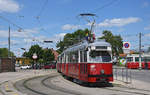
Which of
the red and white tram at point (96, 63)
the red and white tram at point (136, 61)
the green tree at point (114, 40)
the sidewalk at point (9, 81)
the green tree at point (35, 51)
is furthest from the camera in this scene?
the green tree at point (114, 40)

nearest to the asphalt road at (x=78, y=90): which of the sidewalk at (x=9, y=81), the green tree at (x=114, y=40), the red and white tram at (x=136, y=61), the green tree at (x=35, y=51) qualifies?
the sidewalk at (x=9, y=81)

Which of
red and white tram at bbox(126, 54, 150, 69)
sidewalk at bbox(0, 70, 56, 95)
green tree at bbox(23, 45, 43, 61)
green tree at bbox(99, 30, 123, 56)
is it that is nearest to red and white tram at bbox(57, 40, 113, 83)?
sidewalk at bbox(0, 70, 56, 95)

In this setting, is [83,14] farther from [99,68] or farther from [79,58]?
[99,68]

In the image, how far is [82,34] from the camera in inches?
3322

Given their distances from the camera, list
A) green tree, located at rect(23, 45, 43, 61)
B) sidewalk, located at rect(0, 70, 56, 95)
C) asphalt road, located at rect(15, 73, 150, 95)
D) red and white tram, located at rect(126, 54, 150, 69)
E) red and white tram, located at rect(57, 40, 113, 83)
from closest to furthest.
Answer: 1. asphalt road, located at rect(15, 73, 150, 95)
2. sidewalk, located at rect(0, 70, 56, 95)
3. red and white tram, located at rect(57, 40, 113, 83)
4. red and white tram, located at rect(126, 54, 150, 69)
5. green tree, located at rect(23, 45, 43, 61)

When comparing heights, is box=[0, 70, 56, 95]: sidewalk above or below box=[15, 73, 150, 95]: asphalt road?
below

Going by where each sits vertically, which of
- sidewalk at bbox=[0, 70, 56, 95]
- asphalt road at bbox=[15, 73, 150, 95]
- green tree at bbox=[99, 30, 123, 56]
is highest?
green tree at bbox=[99, 30, 123, 56]

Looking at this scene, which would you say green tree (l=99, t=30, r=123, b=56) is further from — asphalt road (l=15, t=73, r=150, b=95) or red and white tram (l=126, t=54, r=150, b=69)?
asphalt road (l=15, t=73, r=150, b=95)

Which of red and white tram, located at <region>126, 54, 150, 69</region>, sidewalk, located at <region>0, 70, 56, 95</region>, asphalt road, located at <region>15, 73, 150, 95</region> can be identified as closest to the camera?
asphalt road, located at <region>15, 73, 150, 95</region>

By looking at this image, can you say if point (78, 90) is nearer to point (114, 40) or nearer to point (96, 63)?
point (96, 63)

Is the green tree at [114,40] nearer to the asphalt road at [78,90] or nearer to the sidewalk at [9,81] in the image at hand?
the sidewalk at [9,81]

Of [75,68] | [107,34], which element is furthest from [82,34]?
[75,68]

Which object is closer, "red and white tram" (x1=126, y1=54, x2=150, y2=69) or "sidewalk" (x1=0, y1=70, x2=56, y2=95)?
"sidewalk" (x1=0, y1=70, x2=56, y2=95)

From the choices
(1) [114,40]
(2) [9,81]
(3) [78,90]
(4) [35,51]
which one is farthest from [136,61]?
(4) [35,51]
